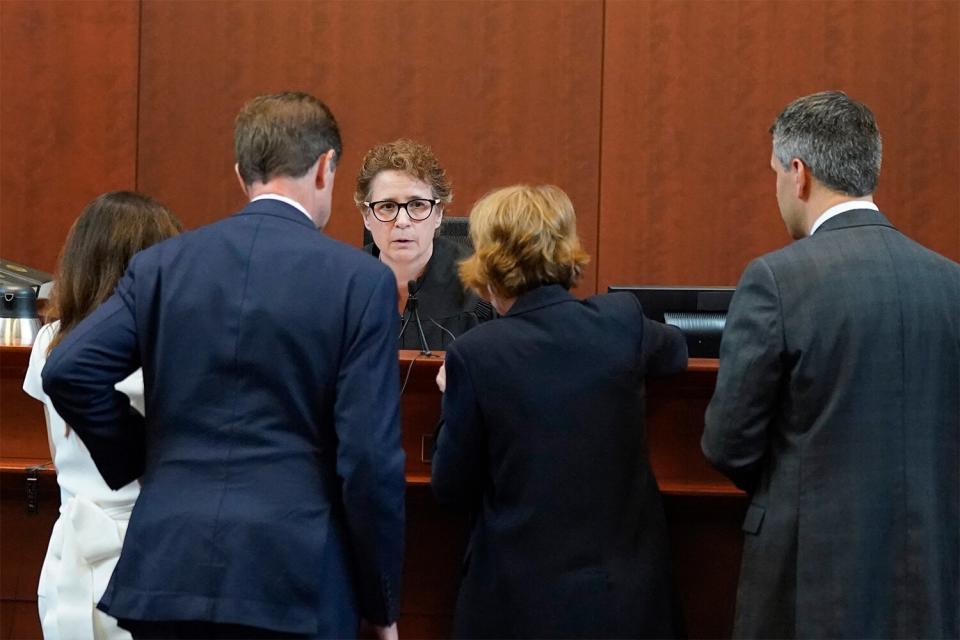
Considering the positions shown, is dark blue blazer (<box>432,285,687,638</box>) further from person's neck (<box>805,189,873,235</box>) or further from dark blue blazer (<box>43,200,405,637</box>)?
person's neck (<box>805,189,873,235</box>)

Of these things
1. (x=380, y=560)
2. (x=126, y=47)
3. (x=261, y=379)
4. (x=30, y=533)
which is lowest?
A: (x=30, y=533)

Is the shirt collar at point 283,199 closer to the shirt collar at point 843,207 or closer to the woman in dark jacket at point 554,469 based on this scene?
the woman in dark jacket at point 554,469

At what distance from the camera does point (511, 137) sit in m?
4.56

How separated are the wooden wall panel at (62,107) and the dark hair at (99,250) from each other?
8.72 feet

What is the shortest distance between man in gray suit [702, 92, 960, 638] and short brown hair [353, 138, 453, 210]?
1245mm

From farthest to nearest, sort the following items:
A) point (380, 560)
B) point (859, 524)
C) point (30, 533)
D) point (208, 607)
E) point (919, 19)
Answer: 1. point (919, 19)
2. point (30, 533)
3. point (859, 524)
4. point (380, 560)
5. point (208, 607)

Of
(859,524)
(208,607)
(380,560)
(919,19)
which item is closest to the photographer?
(208,607)

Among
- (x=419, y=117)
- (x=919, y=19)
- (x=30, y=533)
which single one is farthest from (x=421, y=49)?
(x=30, y=533)

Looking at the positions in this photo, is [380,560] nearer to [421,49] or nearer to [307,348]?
[307,348]

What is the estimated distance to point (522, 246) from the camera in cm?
198

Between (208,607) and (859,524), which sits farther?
(859,524)

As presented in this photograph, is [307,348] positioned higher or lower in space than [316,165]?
lower

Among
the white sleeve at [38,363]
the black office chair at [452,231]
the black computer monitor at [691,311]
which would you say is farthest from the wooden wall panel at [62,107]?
the black computer monitor at [691,311]

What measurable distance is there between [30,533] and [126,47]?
9.17ft
